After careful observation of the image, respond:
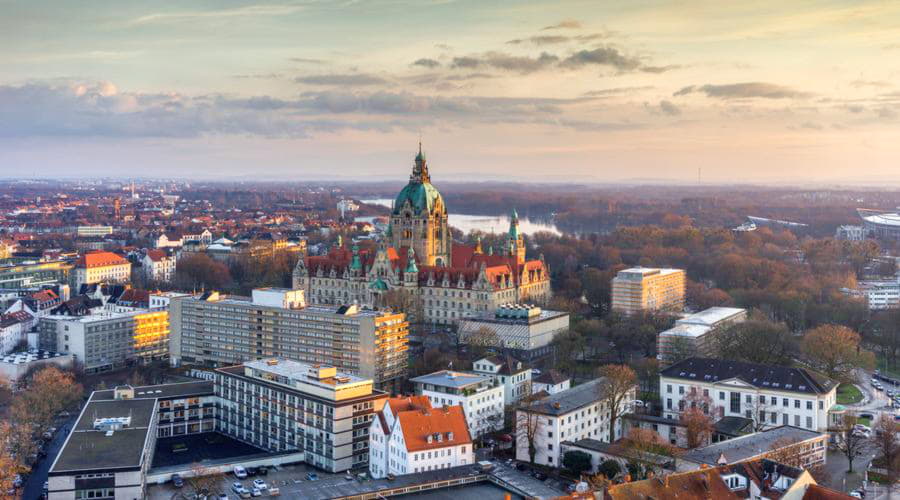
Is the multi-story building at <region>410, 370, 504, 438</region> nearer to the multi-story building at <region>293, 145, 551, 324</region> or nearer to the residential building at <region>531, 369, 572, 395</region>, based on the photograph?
the residential building at <region>531, 369, 572, 395</region>

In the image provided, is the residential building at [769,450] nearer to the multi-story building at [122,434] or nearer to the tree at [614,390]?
the tree at [614,390]

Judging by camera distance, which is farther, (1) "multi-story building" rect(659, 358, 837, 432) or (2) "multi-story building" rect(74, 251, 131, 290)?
(2) "multi-story building" rect(74, 251, 131, 290)

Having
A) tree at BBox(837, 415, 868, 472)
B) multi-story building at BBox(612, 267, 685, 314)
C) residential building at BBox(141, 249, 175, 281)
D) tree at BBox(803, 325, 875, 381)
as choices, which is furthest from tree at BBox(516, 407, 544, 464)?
residential building at BBox(141, 249, 175, 281)

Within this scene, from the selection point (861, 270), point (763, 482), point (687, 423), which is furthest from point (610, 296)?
point (763, 482)

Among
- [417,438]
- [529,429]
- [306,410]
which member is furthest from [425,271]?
[417,438]

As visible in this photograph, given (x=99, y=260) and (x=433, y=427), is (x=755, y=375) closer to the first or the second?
(x=433, y=427)
